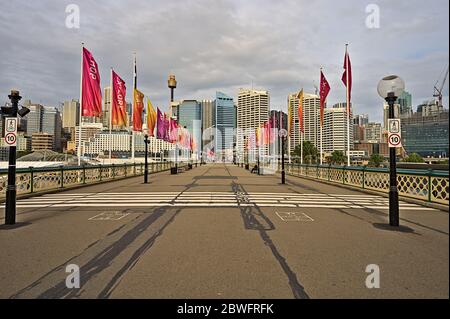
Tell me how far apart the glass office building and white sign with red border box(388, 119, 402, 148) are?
1.98ft

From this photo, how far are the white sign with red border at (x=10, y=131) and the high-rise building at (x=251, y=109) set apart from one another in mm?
73366

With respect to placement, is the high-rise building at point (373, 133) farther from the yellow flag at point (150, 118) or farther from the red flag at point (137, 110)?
the red flag at point (137, 110)

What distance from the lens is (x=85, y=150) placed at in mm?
150000

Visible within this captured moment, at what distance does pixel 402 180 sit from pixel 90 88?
19.8 m

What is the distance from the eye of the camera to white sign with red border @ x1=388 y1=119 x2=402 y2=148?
8539mm

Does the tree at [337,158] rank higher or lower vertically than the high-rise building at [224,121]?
lower

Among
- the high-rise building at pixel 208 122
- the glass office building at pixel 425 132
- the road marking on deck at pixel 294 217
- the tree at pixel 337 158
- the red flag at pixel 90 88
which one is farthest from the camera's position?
the high-rise building at pixel 208 122

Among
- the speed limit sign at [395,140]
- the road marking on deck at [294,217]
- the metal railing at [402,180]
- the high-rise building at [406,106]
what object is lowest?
the road marking on deck at [294,217]

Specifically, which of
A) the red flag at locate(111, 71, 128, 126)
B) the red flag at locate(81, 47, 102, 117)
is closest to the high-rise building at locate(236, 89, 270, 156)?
the red flag at locate(111, 71, 128, 126)

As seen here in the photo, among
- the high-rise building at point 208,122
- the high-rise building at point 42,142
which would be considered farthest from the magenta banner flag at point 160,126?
the high-rise building at point 208,122

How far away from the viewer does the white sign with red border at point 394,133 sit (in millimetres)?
8539

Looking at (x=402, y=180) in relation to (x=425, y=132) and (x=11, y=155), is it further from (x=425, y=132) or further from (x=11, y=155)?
(x=11, y=155)

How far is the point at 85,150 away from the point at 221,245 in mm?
157724

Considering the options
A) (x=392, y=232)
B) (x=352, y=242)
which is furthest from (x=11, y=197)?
(x=392, y=232)
